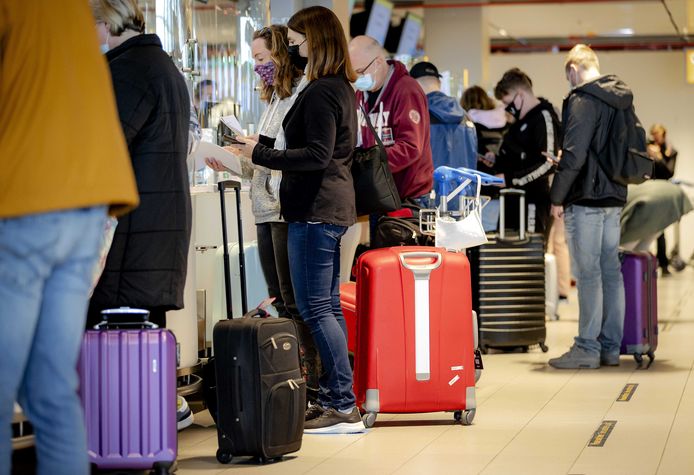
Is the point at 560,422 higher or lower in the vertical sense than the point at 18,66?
lower

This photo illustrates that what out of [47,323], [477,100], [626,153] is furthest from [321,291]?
[477,100]

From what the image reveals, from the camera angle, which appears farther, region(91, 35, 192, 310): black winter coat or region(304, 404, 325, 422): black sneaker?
region(304, 404, 325, 422): black sneaker

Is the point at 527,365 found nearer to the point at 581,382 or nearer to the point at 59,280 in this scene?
the point at 581,382

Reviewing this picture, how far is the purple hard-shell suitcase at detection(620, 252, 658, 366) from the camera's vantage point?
22.6 feet

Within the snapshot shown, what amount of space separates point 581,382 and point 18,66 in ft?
13.7

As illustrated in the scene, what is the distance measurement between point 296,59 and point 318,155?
63 centimetres

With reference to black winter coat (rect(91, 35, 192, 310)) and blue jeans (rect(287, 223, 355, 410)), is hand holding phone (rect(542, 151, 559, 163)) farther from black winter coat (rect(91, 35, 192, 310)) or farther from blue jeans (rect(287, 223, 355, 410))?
black winter coat (rect(91, 35, 192, 310))

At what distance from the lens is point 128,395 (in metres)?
3.67

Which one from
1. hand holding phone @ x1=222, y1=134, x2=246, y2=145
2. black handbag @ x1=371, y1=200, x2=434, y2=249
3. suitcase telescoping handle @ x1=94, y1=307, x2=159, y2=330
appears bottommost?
suitcase telescoping handle @ x1=94, y1=307, x2=159, y2=330

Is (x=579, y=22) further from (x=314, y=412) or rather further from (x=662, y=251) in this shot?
(x=314, y=412)

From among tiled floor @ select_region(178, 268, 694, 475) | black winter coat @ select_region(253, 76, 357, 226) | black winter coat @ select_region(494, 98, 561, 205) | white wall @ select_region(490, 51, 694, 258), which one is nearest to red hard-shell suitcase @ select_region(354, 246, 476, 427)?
tiled floor @ select_region(178, 268, 694, 475)

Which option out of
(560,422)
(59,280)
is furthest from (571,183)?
(59,280)

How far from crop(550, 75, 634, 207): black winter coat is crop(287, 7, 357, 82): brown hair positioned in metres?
2.19

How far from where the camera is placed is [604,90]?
6523mm
